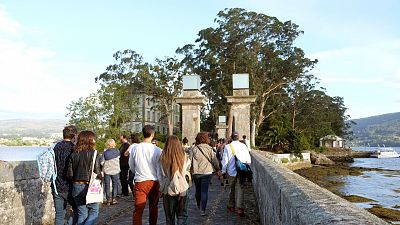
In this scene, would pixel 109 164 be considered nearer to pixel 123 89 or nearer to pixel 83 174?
pixel 83 174

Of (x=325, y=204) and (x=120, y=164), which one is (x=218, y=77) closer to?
(x=120, y=164)

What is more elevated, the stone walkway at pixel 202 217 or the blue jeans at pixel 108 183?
the blue jeans at pixel 108 183

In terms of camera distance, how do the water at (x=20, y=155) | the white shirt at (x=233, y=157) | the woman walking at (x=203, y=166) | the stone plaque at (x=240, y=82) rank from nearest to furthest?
the water at (x=20, y=155)
the woman walking at (x=203, y=166)
the white shirt at (x=233, y=157)
the stone plaque at (x=240, y=82)

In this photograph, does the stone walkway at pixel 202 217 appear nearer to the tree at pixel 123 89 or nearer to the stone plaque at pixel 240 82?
the stone plaque at pixel 240 82

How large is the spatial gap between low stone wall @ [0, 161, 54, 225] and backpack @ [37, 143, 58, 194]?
0.72 metres

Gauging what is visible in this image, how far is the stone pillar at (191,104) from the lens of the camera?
17.1 m

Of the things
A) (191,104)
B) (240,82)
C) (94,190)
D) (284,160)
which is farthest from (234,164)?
(284,160)

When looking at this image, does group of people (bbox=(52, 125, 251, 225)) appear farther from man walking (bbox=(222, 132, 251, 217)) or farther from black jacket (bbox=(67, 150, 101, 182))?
man walking (bbox=(222, 132, 251, 217))

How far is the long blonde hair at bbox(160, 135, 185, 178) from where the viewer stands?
19.6 ft

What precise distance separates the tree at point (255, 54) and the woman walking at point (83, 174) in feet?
122

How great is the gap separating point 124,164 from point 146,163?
537 cm

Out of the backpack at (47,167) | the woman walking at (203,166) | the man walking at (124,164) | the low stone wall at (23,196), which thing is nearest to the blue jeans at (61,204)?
the backpack at (47,167)

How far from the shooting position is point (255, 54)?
142ft

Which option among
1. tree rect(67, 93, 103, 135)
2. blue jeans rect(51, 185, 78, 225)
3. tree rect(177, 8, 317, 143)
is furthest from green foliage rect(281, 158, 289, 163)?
blue jeans rect(51, 185, 78, 225)
